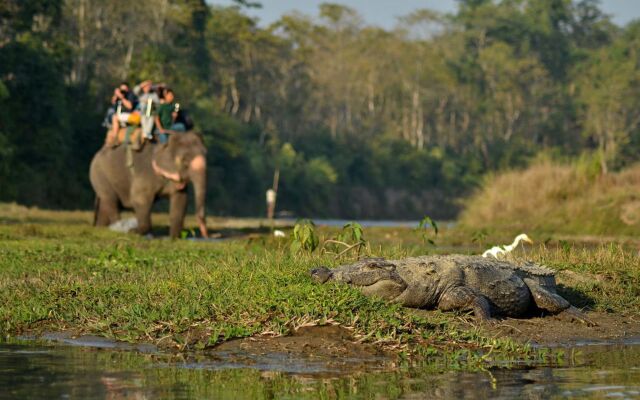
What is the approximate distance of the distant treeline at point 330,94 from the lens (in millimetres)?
44156

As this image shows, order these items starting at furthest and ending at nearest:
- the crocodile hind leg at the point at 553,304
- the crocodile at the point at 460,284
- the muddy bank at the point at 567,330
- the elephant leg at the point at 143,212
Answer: the elephant leg at the point at 143,212, the crocodile hind leg at the point at 553,304, the crocodile at the point at 460,284, the muddy bank at the point at 567,330

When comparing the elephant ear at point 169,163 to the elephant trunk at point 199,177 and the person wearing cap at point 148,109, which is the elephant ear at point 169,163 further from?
the person wearing cap at point 148,109

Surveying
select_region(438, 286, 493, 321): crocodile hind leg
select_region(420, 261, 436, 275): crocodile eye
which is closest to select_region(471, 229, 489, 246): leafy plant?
select_region(420, 261, 436, 275): crocodile eye

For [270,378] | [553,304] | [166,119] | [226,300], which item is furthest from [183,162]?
[270,378]

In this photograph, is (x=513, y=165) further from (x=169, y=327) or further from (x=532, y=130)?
(x=169, y=327)

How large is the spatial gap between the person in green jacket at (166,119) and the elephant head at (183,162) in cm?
25

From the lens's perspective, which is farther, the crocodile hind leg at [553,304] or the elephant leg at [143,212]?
the elephant leg at [143,212]

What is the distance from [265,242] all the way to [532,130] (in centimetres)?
7033

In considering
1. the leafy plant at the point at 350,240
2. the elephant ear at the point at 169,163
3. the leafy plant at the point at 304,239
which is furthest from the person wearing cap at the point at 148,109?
the leafy plant at the point at 304,239

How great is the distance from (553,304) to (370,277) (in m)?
1.93

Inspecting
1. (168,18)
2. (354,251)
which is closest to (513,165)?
(168,18)

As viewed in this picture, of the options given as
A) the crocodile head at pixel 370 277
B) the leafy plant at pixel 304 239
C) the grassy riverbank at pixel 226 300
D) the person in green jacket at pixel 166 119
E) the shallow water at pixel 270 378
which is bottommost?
the shallow water at pixel 270 378

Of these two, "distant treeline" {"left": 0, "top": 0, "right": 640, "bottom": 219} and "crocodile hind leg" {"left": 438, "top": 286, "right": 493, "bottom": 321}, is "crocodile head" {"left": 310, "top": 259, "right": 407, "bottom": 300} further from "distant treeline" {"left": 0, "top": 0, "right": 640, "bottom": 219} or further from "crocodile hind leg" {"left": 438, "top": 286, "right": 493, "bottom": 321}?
"distant treeline" {"left": 0, "top": 0, "right": 640, "bottom": 219}

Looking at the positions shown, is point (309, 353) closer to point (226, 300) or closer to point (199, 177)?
point (226, 300)
